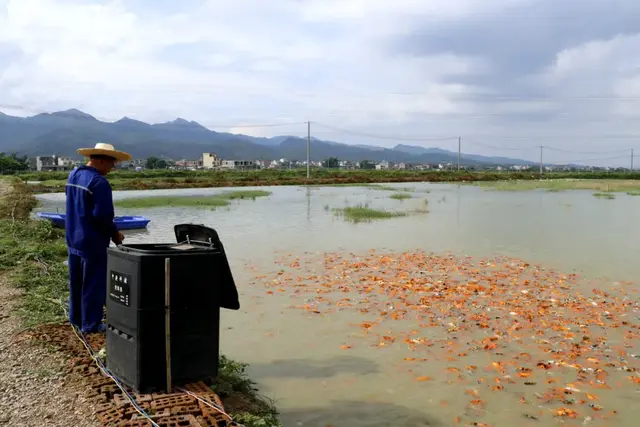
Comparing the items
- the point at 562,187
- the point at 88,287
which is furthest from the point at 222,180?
the point at 88,287

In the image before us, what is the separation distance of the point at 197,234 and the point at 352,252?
8648 millimetres

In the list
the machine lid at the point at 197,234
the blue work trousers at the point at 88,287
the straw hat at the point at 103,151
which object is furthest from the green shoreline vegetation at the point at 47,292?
the straw hat at the point at 103,151

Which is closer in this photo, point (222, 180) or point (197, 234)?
point (197, 234)

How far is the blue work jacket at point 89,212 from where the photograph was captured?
4715 millimetres

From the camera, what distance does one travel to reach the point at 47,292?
695cm

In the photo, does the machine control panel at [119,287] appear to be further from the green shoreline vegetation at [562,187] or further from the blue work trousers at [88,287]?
the green shoreline vegetation at [562,187]

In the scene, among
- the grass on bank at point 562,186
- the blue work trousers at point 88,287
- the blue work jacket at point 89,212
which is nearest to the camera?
the blue work jacket at point 89,212

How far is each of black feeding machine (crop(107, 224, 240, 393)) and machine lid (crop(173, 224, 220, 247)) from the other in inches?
1.0

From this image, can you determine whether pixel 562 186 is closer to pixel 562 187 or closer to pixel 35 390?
pixel 562 187

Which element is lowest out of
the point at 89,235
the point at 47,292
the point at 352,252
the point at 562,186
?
the point at 352,252

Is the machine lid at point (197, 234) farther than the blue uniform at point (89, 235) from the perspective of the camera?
No

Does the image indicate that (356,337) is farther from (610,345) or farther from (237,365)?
(610,345)

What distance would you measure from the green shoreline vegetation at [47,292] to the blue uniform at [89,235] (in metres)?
0.75

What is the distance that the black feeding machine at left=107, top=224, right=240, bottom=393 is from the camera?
3643 mm
